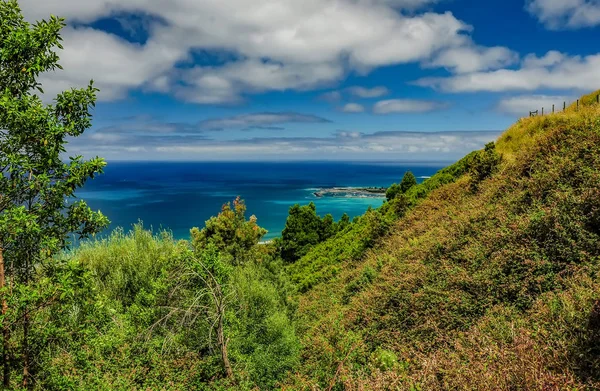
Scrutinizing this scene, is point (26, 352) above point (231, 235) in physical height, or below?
above

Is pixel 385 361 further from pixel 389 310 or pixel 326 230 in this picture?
pixel 326 230

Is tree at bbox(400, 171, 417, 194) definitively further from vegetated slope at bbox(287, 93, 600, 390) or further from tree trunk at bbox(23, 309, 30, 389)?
tree trunk at bbox(23, 309, 30, 389)

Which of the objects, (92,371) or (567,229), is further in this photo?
(567,229)

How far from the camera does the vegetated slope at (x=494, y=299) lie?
6.37 meters

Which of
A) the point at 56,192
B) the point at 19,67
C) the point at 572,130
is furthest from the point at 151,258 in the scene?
the point at 572,130

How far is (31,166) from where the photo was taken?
5355 mm

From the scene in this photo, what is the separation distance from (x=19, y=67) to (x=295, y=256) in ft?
118

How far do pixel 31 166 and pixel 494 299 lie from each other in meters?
12.2

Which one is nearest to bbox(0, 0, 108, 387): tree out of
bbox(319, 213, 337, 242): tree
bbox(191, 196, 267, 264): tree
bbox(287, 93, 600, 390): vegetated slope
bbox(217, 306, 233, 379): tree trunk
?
bbox(217, 306, 233, 379): tree trunk

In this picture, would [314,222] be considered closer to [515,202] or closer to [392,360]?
[515,202]

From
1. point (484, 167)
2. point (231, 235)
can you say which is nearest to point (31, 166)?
point (231, 235)

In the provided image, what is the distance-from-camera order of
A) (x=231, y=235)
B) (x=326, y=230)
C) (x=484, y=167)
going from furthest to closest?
(x=326, y=230)
(x=231, y=235)
(x=484, y=167)

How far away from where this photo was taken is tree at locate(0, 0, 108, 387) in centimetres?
529

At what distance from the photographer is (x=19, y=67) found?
566 centimetres
